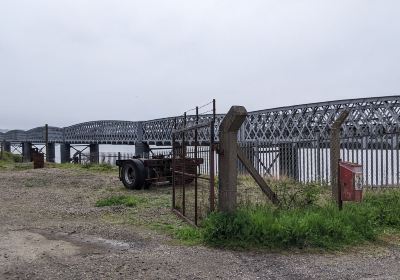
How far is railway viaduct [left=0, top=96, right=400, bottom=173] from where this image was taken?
2414 inches

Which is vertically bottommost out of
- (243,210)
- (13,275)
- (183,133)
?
(13,275)

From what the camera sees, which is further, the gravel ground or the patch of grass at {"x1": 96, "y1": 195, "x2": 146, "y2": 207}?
the patch of grass at {"x1": 96, "y1": 195, "x2": 146, "y2": 207}

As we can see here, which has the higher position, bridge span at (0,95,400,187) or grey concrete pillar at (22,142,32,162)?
bridge span at (0,95,400,187)

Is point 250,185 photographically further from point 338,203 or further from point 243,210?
point 243,210

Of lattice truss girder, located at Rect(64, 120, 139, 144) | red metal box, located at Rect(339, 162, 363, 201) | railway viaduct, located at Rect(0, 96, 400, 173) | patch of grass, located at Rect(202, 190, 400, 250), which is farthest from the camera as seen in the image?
lattice truss girder, located at Rect(64, 120, 139, 144)

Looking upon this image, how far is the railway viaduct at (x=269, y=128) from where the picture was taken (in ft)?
201

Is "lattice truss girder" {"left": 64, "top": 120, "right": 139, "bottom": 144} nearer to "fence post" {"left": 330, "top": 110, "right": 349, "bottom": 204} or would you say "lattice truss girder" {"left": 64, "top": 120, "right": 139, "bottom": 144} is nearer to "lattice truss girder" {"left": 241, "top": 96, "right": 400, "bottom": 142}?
"lattice truss girder" {"left": 241, "top": 96, "right": 400, "bottom": 142}

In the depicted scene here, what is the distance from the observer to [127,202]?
39.4 feet

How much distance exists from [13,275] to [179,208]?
5.33 m

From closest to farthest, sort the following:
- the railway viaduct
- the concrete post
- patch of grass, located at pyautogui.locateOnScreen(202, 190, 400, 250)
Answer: patch of grass, located at pyautogui.locateOnScreen(202, 190, 400, 250) → the concrete post → the railway viaduct

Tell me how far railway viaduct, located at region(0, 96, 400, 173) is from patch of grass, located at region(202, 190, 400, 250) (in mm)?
4347

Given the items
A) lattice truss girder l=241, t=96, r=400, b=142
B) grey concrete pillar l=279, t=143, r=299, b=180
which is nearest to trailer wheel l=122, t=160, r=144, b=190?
grey concrete pillar l=279, t=143, r=299, b=180

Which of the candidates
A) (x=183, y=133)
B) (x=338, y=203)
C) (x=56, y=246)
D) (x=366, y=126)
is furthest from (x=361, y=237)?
(x=366, y=126)

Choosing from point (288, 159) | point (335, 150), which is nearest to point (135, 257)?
point (335, 150)
